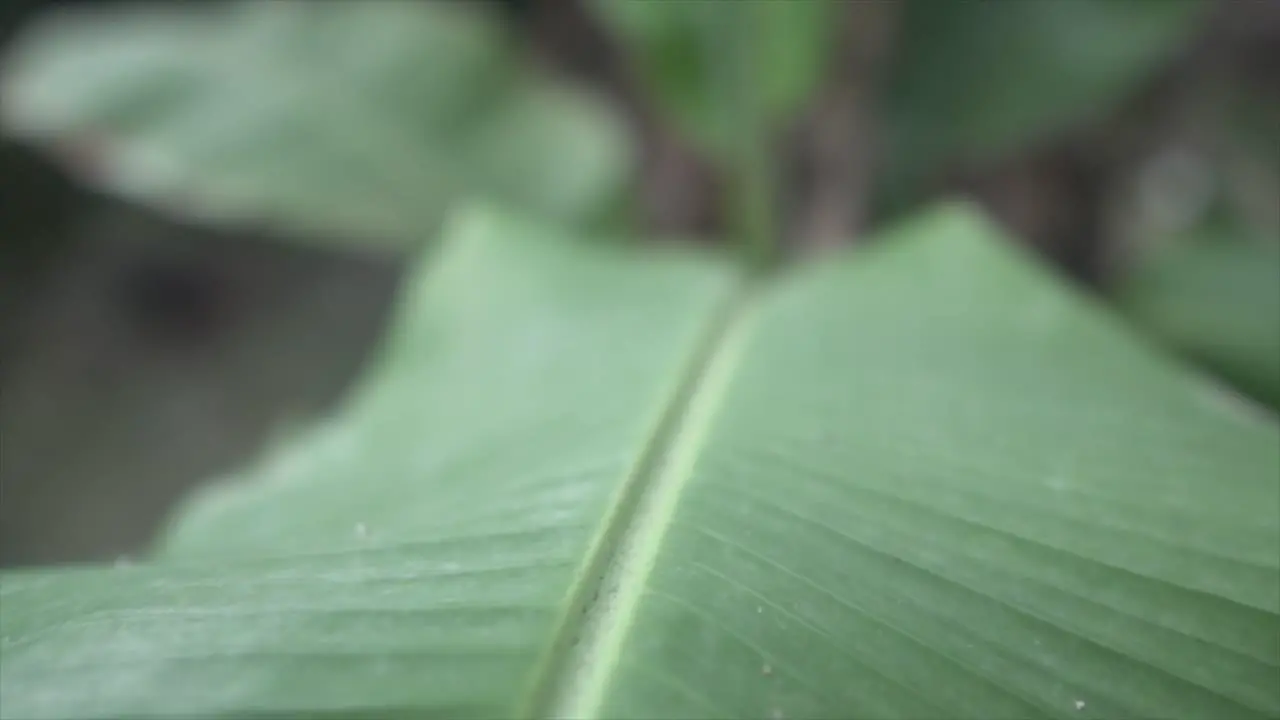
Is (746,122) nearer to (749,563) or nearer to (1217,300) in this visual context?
(1217,300)

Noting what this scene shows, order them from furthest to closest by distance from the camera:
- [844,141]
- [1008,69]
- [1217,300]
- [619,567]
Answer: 1. [844,141]
2. [1008,69]
3. [1217,300]
4. [619,567]

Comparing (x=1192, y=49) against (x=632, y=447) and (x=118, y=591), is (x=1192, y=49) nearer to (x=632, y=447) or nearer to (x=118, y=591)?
(x=632, y=447)

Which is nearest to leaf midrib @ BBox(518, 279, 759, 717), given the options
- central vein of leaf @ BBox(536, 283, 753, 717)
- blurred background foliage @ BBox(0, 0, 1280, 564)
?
central vein of leaf @ BBox(536, 283, 753, 717)

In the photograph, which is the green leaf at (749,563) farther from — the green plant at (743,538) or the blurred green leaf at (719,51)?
the blurred green leaf at (719,51)

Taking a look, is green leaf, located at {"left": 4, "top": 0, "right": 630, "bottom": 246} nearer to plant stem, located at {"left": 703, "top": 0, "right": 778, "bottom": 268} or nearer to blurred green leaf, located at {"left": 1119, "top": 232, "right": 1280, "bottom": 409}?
plant stem, located at {"left": 703, "top": 0, "right": 778, "bottom": 268}

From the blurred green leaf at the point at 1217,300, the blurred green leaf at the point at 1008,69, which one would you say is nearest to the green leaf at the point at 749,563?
the blurred green leaf at the point at 1217,300

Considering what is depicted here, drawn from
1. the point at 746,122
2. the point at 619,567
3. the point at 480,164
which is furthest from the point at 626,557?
the point at 480,164

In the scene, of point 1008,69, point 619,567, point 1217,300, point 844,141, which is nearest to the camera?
point 619,567
